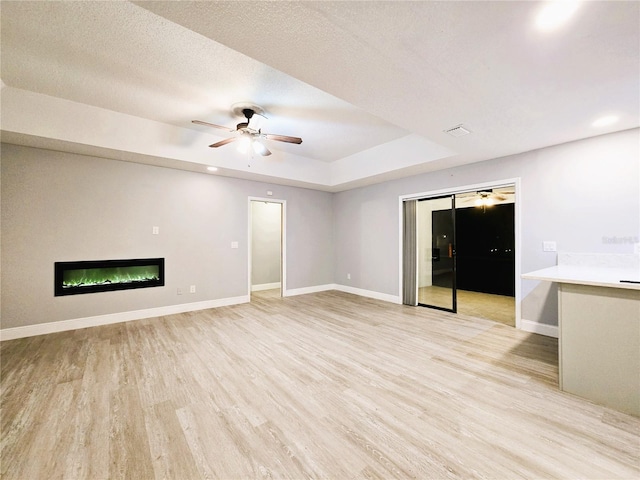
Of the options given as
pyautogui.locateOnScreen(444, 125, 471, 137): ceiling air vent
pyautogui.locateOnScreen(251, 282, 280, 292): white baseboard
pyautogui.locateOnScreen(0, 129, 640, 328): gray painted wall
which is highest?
pyautogui.locateOnScreen(444, 125, 471, 137): ceiling air vent

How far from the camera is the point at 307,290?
6.30m

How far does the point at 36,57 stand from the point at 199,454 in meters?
3.70

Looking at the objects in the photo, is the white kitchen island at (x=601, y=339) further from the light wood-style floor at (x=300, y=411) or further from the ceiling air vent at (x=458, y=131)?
the ceiling air vent at (x=458, y=131)

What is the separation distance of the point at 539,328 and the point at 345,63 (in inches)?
162

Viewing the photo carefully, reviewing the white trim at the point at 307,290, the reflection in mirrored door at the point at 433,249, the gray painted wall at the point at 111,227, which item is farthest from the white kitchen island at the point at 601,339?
the gray painted wall at the point at 111,227

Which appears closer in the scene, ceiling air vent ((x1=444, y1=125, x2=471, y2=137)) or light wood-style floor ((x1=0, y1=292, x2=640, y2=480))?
light wood-style floor ((x1=0, y1=292, x2=640, y2=480))

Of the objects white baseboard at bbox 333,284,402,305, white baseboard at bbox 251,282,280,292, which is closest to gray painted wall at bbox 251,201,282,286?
white baseboard at bbox 251,282,280,292

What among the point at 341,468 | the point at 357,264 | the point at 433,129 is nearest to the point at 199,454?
the point at 341,468

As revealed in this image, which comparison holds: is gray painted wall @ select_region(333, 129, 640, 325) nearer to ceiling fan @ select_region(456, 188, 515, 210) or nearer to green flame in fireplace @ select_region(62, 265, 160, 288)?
ceiling fan @ select_region(456, 188, 515, 210)

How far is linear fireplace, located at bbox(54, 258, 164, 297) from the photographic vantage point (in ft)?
12.3

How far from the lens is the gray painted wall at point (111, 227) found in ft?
11.3

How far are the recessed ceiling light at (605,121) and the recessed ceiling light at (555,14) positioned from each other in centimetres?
188

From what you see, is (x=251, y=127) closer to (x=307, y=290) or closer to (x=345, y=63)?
(x=345, y=63)

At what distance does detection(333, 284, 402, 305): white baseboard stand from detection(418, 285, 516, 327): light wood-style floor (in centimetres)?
53
